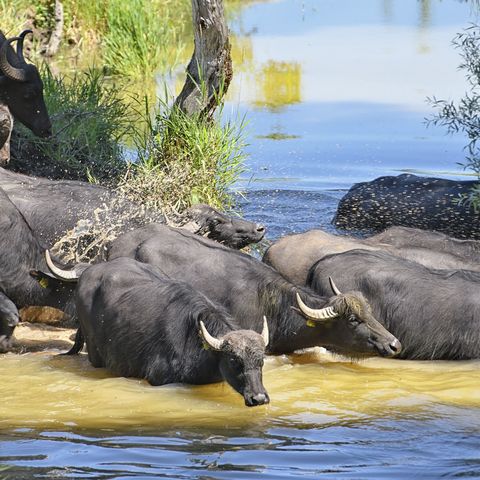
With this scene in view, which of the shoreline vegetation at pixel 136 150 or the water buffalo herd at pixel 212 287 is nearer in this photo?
the water buffalo herd at pixel 212 287

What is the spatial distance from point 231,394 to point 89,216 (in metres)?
3.06

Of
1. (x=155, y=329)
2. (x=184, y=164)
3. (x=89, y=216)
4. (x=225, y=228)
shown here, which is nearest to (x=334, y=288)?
(x=155, y=329)

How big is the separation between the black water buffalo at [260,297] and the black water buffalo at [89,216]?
0.71 meters

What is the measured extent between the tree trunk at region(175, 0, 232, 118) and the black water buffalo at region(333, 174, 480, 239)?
202 centimetres

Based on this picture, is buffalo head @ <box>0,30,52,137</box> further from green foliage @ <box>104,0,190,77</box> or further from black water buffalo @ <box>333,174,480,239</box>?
green foliage @ <box>104,0,190,77</box>

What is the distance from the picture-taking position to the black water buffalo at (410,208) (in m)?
14.3

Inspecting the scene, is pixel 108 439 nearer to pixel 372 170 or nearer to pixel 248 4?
pixel 372 170

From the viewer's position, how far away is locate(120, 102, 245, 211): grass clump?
1298 centimetres

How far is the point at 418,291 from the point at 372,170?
7341 mm

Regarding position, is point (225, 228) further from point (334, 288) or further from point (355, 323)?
point (355, 323)

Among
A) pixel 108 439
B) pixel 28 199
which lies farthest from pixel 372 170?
pixel 108 439

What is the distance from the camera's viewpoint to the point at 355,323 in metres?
9.31

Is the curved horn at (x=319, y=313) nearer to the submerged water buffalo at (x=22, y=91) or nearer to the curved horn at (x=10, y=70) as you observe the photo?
the submerged water buffalo at (x=22, y=91)

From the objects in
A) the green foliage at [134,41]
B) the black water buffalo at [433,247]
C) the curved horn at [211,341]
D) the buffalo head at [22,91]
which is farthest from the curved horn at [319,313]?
the green foliage at [134,41]
